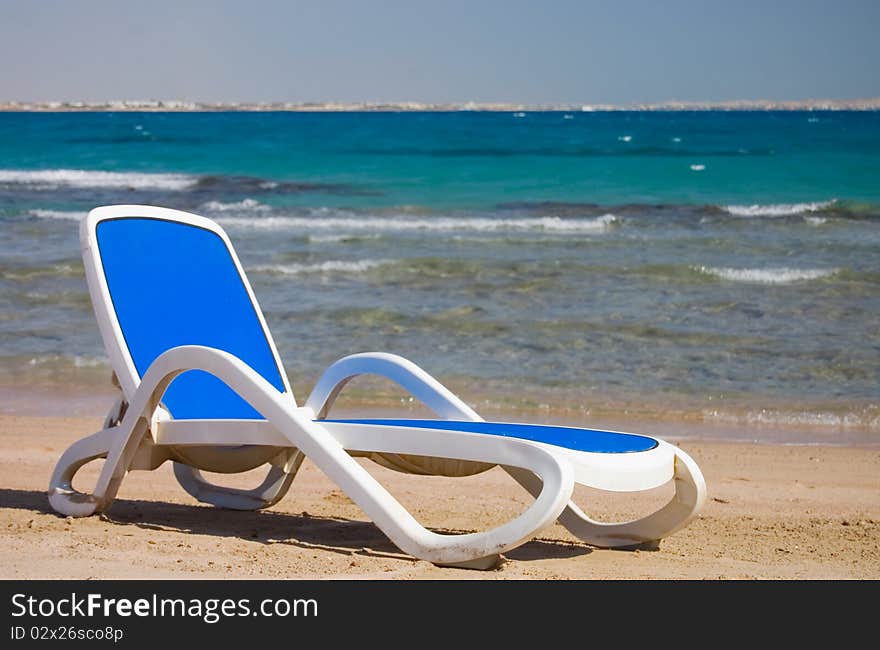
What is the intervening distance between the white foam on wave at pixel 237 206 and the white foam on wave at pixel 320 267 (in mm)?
8810

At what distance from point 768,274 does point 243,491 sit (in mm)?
9433

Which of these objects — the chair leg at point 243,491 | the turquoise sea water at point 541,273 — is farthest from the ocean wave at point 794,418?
the chair leg at point 243,491

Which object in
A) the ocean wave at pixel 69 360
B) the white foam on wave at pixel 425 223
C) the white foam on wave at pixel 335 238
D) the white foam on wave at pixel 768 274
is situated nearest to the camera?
the ocean wave at pixel 69 360

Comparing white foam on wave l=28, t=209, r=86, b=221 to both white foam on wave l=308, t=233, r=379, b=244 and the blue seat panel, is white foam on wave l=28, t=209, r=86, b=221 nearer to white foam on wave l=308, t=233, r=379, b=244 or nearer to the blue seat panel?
white foam on wave l=308, t=233, r=379, b=244

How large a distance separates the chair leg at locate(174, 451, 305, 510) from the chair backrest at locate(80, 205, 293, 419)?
276 millimetres

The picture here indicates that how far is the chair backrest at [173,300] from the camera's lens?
16.6 ft

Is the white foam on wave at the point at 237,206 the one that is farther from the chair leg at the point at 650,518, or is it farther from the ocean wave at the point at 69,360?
the chair leg at the point at 650,518

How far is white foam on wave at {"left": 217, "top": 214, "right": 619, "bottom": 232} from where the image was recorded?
19.7 m

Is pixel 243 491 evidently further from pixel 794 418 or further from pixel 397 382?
pixel 794 418

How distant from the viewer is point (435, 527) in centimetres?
524

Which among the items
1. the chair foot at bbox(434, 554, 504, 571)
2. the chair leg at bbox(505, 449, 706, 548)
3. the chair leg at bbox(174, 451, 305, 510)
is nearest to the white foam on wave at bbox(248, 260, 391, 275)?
the chair leg at bbox(174, 451, 305, 510)

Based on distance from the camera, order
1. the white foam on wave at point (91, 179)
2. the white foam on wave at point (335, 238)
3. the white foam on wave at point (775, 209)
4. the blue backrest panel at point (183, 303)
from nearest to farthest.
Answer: the blue backrest panel at point (183, 303), the white foam on wave at point (335, 238), the white foam on wave at point (775, 209), the white foam on wave at point (91, 179)

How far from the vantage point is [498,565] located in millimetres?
4176

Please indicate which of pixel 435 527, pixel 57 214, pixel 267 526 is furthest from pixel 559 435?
pixel 57 214
